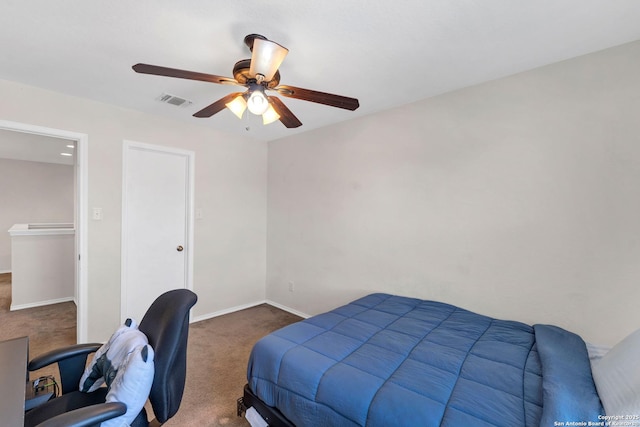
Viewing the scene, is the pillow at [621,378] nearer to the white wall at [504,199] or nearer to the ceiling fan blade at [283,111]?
the white wall at [504,199]

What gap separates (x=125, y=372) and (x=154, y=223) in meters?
2.43

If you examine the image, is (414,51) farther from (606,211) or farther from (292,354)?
(292,354)

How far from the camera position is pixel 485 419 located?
1088 mm

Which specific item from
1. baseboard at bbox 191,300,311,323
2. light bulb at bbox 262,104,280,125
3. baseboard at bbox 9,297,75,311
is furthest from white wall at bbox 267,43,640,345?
baseboard at bbox 9,297,75,311

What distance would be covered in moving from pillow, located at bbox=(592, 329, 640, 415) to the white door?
11.9 ft

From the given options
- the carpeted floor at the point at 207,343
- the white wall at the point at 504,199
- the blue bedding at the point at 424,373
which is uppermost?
the white wall at the point at 504,199

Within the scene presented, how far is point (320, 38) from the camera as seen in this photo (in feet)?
5.57

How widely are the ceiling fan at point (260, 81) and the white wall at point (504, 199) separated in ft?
3.94

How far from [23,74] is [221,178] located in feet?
6.34

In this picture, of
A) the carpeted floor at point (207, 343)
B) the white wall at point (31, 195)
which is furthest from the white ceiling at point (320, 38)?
the white wall at point (31, 195)

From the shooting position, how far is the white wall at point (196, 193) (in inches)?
102

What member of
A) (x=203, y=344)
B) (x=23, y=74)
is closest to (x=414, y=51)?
(x=23, y=74)

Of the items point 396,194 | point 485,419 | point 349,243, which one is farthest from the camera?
point 349,243

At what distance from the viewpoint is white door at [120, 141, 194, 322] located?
3010 millimetres
